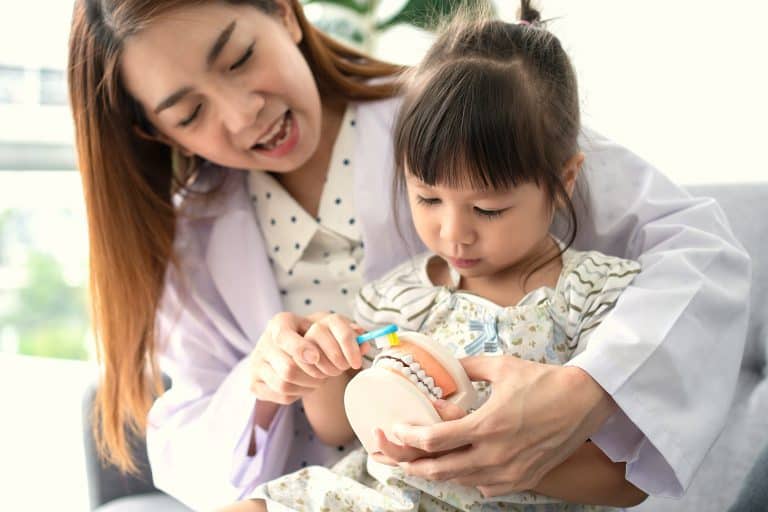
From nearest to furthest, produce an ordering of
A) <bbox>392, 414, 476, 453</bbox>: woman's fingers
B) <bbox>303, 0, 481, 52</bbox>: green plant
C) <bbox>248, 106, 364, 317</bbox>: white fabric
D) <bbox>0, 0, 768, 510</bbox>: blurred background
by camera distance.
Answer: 1. <bbox>392, 414, 476, 453</bbox>: woman's fingers
2. <bbox>248, 106, 364, 317</bbox>: white fabric
3. <bbox>0, 0, 768, 510</bbox>: blurred background
4. <bbox>303, 0, 481, 52</bbox>: green plant

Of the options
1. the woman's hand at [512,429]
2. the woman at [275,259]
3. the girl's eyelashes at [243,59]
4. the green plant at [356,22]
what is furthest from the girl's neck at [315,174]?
the green plant at [356,22]

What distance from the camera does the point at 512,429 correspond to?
0.88m

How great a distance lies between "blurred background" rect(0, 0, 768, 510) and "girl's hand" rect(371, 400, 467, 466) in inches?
31.0

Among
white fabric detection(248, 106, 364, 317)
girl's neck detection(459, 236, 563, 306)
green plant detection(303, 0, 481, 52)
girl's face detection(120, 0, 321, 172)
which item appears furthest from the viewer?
green plant detection(303, 0, 481, 52)

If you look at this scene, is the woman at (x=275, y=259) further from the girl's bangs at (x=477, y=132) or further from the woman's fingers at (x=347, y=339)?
the girl's bangs at (x=477, y=132)

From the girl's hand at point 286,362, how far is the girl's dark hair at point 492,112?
9.3 inches

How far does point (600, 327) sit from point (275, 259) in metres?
0.61

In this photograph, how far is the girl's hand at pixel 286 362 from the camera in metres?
0.97

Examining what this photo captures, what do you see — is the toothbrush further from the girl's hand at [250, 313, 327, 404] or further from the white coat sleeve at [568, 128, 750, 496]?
the white coat sleeve at [568, 128, 750, 496]

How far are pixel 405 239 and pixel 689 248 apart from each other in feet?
1.39

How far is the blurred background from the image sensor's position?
6.66 feet

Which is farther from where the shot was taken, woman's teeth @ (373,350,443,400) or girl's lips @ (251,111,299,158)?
girl's lips @ (251,111,299,158)

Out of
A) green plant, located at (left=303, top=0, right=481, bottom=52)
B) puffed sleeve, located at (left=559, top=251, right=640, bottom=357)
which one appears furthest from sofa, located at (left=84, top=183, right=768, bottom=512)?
green plant, located at (left=303, top=0, right=481, bottom=52)

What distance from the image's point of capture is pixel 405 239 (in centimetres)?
131
